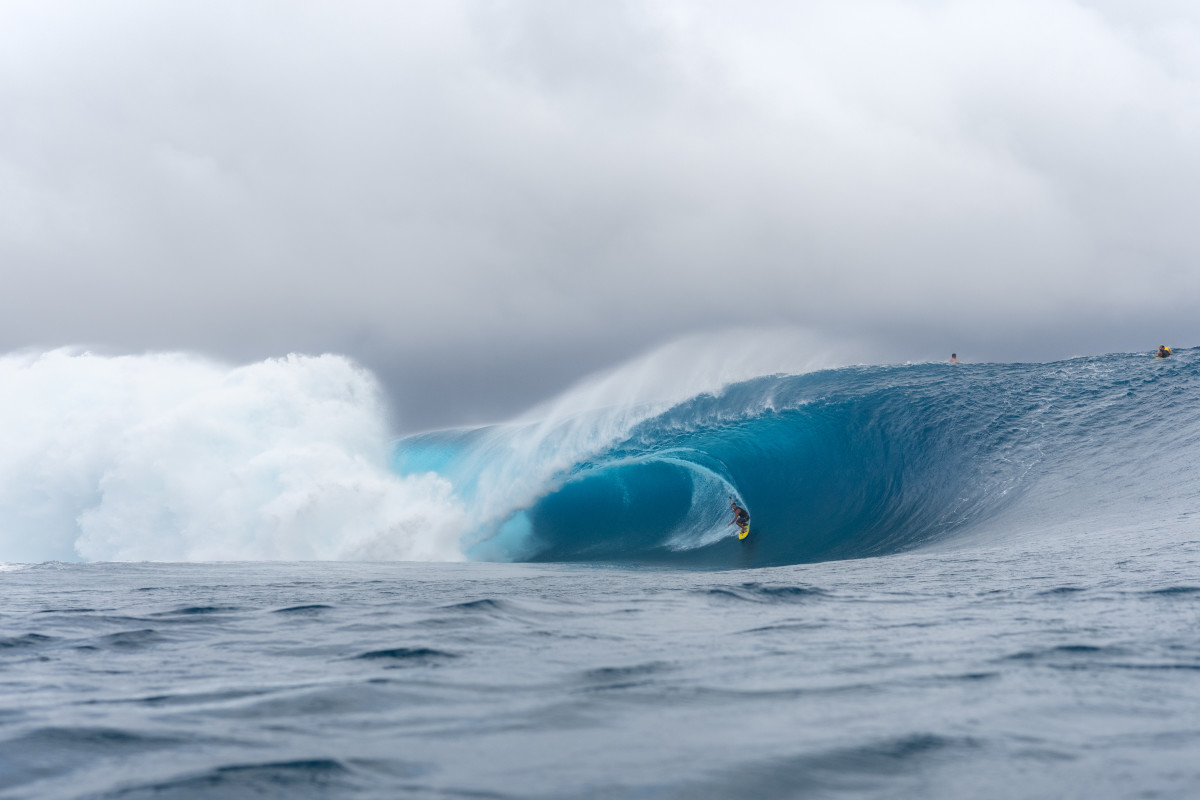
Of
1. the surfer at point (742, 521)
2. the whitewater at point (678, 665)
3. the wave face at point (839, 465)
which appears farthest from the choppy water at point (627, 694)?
the surfer at point (742, 521)

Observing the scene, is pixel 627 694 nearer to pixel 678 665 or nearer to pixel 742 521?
pixel 678 665

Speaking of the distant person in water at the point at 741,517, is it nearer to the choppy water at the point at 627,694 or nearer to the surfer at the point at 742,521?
the surfer at the point at 742,521

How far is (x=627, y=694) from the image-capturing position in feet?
13.3

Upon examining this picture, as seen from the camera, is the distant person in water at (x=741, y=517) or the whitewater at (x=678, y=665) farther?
the distant person in water at (x=741, y=517)

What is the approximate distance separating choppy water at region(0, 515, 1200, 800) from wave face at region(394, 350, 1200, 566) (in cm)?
792

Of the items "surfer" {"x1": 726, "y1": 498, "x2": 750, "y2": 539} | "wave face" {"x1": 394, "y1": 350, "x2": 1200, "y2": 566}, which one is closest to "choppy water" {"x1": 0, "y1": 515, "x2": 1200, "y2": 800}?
"wave face" {"x1": 394, "y1": 350, "x2": 1200, "y2": 566}

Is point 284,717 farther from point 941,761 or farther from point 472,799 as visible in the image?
point 941,761

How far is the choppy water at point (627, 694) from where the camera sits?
2889mm

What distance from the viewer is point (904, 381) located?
23406 millimetres

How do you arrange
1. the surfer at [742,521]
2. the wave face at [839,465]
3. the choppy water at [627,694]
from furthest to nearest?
the surfer at [742,521] < the wave face at [839,465] < the choppy water at [627,694]

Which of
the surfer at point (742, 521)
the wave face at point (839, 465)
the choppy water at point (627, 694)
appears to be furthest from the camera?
the surfer at point (742, 521)

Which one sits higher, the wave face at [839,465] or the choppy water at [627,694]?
the wave face at [839,465]

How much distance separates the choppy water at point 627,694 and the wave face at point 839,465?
792 centimetres

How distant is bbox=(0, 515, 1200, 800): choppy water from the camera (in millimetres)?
2889
